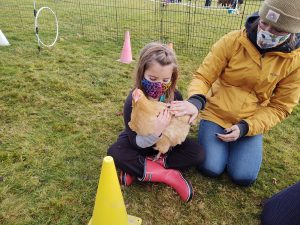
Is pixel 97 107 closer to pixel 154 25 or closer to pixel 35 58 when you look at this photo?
pixel 35 58

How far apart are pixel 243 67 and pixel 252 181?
1019 mm

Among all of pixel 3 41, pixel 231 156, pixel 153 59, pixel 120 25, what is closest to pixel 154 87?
pixel 153 59

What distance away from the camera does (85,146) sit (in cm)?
295

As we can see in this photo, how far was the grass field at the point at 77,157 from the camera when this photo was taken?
7.53 feet

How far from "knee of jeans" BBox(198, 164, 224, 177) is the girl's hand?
0.62 meters

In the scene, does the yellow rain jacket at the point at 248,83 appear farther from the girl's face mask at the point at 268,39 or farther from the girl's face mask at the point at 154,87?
the girl's face mask at the point at 154,87

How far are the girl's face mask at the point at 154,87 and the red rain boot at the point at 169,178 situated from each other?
2.04 ft

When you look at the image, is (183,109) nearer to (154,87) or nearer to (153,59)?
(154,87)

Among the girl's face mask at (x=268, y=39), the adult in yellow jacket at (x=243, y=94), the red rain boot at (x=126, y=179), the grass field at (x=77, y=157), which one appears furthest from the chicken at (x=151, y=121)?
the girl's face mask at (x=268, y=39)

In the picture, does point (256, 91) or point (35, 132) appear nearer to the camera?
point (256, 91)

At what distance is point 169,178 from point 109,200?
73 centimetres

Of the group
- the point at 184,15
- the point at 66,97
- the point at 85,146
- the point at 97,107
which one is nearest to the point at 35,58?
the point at 66,97

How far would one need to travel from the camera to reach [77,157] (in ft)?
9.19

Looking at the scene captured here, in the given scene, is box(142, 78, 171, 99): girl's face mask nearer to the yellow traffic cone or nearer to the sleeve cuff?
the sleeve cuff
